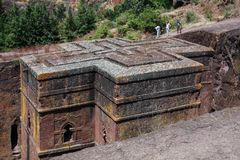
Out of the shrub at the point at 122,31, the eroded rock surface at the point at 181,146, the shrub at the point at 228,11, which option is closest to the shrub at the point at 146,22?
the shrub at the point at 122,31

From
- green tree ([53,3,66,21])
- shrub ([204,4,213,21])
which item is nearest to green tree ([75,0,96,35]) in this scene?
green tree ([53,3,66,21])

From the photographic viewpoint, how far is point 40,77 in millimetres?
9812

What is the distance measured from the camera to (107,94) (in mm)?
9742

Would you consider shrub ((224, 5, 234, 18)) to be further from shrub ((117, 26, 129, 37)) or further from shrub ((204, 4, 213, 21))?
shrub ((117, 26, 129, 37))

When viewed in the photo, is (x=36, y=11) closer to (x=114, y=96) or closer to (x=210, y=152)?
(x=114, y=96)

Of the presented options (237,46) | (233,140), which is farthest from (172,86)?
(233,140)

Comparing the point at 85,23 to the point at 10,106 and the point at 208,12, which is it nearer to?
the point at 208,12

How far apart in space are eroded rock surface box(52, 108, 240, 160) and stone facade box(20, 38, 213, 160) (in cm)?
525

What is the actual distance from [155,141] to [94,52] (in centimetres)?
→ 809

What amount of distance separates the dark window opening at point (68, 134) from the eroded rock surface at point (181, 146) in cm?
676

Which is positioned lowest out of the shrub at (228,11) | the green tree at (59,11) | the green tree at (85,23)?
the green tree at (59,11)

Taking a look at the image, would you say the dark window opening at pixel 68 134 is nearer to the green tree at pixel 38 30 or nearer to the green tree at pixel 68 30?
the green tree at pixel 38 30

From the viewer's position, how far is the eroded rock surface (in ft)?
11.4

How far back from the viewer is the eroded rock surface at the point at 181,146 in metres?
3.47
